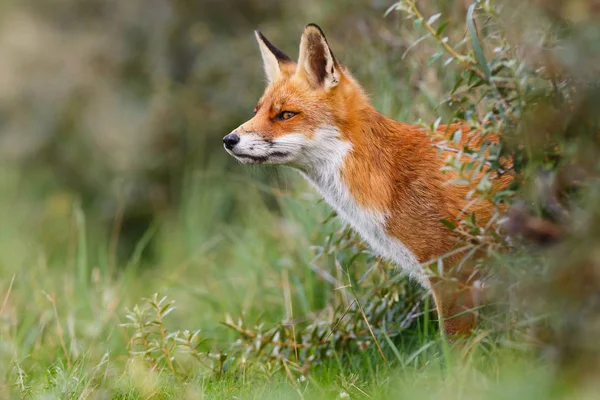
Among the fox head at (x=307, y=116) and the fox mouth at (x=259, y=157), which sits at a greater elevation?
the fox head at (x=307, y=116)

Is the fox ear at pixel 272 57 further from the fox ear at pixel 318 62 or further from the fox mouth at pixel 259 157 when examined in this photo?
the fox mouth at pixel 259 157

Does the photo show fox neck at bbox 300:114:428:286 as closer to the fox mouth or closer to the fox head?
the fox head

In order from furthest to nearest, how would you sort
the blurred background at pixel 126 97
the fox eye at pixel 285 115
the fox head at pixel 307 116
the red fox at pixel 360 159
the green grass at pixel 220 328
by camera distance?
the blurred background at pixel 126 97 → the fox eye at pixel 285 115 → the fox head at pixel 307 116 → the red fox at pixel 360 159 → the green grass at pixel 220 328

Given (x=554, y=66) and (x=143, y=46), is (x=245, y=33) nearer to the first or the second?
(x=143, y=46)

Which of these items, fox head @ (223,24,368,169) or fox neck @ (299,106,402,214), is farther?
fox head @ (223,24,368,169)

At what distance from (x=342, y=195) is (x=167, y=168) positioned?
5392mm

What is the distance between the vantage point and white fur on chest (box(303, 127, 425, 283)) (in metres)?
4.48

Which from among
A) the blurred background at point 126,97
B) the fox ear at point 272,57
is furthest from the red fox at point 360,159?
the blurred background at point 126,97

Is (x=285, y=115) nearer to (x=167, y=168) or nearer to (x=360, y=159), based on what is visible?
(x=360, y=159)

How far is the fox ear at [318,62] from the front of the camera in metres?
4.79

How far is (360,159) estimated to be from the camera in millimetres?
4668

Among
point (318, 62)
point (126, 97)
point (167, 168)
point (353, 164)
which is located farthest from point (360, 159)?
point (126, 97)

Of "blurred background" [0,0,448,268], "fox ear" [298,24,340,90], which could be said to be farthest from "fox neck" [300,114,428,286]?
"blurred background" [0,0,448,268]

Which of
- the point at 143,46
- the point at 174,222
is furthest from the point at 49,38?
the point at 174,222
